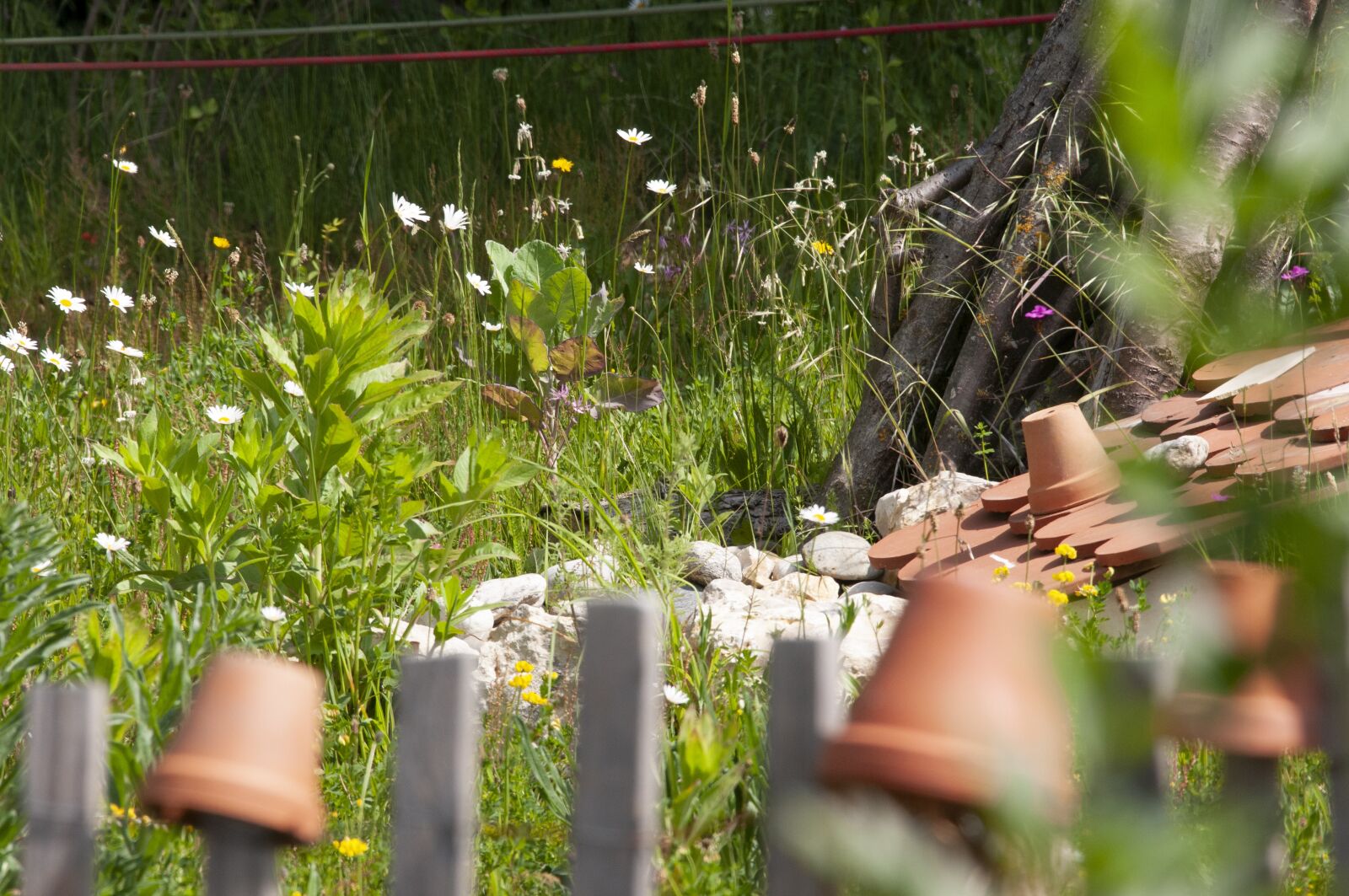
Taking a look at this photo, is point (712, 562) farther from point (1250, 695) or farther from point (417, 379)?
point (1250, 695)

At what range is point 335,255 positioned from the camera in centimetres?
641

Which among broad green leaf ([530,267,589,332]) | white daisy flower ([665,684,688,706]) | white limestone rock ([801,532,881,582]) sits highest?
broad green leaf ([530,267,589,332])

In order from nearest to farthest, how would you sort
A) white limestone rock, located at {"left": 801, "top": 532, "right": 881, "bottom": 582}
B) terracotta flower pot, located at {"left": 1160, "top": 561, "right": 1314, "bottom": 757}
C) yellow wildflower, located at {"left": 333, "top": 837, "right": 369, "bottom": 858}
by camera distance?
terracotta flower pot, located at {"left": 1160, "top": 561, "right": 1314, "bottom": 757} → yellow wildflower, located at {"left": 333, "top": 837, "right": 369, "bottom": 858} → white limestone rock, located at {"left": 801, "top": 532, "right": 881, "bottom": 582}

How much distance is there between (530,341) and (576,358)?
0.12 metres

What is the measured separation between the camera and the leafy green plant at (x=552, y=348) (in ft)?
10.8

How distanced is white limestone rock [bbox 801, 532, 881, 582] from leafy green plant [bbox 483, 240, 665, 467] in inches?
22.0

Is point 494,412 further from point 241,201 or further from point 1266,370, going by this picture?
point 241,201

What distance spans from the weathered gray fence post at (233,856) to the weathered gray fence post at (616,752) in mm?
248

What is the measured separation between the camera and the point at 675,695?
2.06m

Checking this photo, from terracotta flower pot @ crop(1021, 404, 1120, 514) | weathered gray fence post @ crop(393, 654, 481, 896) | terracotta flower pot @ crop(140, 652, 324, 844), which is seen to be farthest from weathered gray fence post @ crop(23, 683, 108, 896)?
terracotta flower pot @ crop(1021, 404, 1120, 514)

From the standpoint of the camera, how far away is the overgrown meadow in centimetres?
175

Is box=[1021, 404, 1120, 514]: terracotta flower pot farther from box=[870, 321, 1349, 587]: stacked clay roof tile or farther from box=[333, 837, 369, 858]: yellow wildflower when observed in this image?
box=[333, 837, 369, 858]: yellow wildflower

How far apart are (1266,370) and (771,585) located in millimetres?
1117

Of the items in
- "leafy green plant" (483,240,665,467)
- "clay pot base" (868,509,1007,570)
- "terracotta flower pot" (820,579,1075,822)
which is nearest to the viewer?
"terracotta flower pot" (820,579,1075,822)
